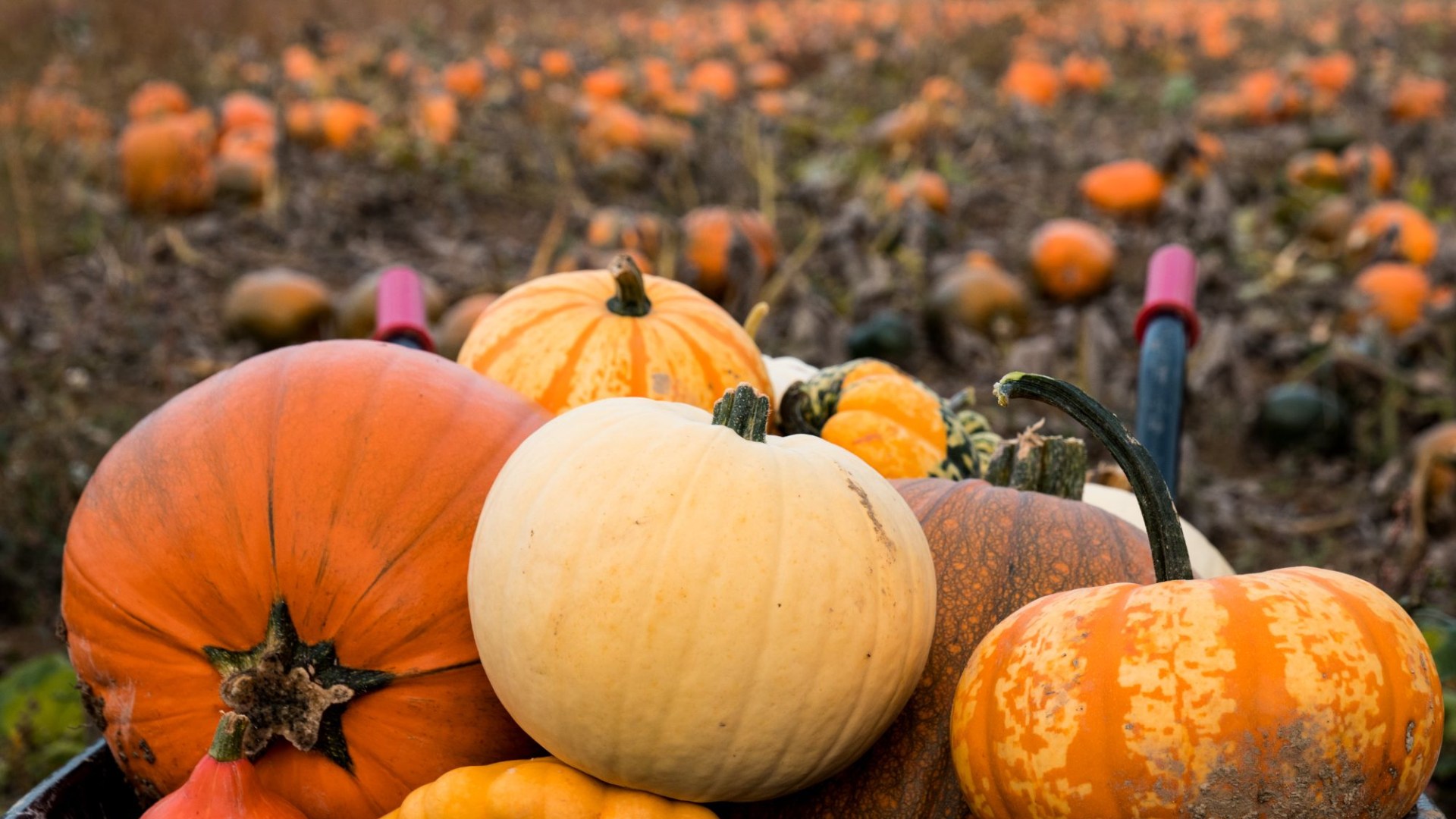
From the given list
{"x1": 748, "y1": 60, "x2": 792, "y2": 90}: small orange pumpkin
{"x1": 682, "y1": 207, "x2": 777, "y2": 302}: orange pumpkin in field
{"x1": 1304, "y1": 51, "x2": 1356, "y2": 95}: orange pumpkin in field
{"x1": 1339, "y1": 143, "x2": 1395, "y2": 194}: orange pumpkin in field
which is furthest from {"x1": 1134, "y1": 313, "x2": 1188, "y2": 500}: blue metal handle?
{"x1": 748, "y1": 60, "x2": 792, "y2": 90}: small orange pumpkin

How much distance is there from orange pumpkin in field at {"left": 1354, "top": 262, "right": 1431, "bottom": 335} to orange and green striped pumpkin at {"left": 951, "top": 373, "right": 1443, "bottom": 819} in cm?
434

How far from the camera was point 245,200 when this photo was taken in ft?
22.7

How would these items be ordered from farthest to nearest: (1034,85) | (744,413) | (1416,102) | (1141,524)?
(1034,85) < (1416,102) < (1141,524) < (744,413)

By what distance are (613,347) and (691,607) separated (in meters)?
0.83

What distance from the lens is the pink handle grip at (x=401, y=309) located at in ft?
7.93

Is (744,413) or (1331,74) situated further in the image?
(1331,74)

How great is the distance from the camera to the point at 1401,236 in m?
5.64

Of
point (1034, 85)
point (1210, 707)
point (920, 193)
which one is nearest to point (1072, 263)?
point (920, 193)

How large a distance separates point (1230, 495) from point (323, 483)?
148 inches

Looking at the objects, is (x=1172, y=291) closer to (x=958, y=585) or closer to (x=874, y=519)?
(x=958, y=585)

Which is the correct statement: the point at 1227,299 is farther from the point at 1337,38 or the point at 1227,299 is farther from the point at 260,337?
the point at 1337,38

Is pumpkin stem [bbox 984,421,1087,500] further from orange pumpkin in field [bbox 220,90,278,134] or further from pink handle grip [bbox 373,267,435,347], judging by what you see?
orange pumpkin in field [bbox 220,90,278,134]

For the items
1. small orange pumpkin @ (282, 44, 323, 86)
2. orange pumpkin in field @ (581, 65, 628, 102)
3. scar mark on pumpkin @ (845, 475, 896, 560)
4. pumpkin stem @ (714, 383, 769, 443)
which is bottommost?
orange pumpkin in field @ (581, 65, 628, 102)

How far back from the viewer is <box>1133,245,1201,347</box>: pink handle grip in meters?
2.46
